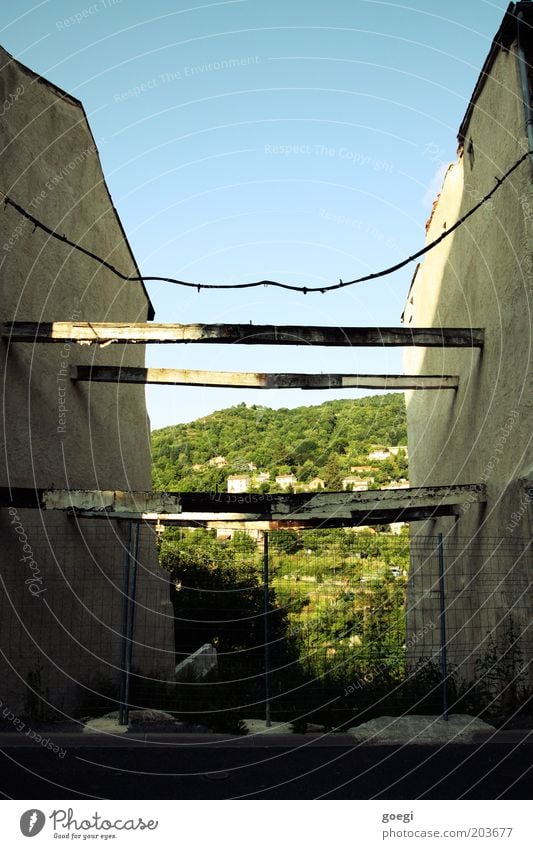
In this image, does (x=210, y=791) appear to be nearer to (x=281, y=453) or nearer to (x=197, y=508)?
(x=197, y=508)

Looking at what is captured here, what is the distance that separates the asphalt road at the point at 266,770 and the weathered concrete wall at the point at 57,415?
2437 mm

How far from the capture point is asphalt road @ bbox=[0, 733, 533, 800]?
433cm

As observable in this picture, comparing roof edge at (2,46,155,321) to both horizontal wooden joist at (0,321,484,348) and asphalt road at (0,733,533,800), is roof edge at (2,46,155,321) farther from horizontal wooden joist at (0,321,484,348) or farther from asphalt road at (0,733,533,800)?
asphalt road at (0,733,533,800)

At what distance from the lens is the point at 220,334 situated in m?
8.41

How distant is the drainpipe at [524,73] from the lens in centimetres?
779

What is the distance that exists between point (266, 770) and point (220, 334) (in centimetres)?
509

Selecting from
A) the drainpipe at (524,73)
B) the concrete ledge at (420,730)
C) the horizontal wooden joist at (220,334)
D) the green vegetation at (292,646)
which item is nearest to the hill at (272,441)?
the green vegetation at (292,646)

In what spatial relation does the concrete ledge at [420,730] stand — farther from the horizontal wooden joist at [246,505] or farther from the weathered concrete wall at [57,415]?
the weathered concrete wall at [57,415]

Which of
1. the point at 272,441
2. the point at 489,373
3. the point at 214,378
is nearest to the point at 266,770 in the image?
the point at 489,373

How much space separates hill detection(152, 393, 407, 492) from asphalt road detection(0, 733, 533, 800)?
29323 mm

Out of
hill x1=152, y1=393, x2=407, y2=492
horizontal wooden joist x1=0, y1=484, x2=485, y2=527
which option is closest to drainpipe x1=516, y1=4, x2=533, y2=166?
horizontal wooden joist x1=0, y1=484, x2=485, y2=527

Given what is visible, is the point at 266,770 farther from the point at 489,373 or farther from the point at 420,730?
the point at 489,373

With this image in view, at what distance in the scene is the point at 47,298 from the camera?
9.37m

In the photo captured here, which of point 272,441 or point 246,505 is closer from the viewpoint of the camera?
point 246,505
